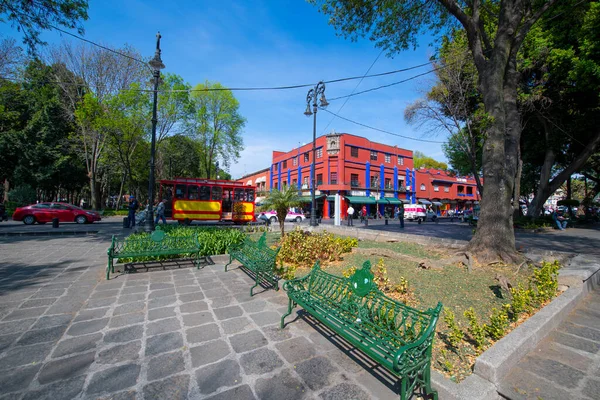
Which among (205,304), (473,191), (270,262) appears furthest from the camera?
(473,191)

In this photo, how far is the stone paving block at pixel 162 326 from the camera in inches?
119

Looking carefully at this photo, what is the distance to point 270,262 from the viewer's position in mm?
4453

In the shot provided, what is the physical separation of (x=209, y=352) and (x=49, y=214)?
1887 cm

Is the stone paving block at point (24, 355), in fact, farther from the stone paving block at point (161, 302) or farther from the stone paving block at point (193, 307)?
the stone paving block at point (193, 307)

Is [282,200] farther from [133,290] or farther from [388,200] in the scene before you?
[388,200]

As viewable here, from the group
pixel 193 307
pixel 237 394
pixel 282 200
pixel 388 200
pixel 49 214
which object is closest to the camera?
pixel 237 394

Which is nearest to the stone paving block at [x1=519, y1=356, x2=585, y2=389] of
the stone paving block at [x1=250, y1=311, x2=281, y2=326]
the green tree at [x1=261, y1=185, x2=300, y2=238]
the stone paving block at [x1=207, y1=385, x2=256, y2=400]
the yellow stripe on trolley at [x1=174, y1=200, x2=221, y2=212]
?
the stone paving block at [x1=207, y1=385, x2=256, y2=400]

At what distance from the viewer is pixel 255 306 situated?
381 centimetres

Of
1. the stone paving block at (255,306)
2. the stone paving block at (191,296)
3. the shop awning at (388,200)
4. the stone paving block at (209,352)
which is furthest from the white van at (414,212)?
the stone paving block at (209,352)

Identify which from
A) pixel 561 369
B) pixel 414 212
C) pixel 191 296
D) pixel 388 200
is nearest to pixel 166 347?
pixel 191 296

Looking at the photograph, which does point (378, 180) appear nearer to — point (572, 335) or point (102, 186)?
point (572, 335)

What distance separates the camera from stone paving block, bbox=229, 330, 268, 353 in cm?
270

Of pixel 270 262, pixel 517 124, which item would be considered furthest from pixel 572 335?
pixel 517 124

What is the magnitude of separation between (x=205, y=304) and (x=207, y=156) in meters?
27.8
